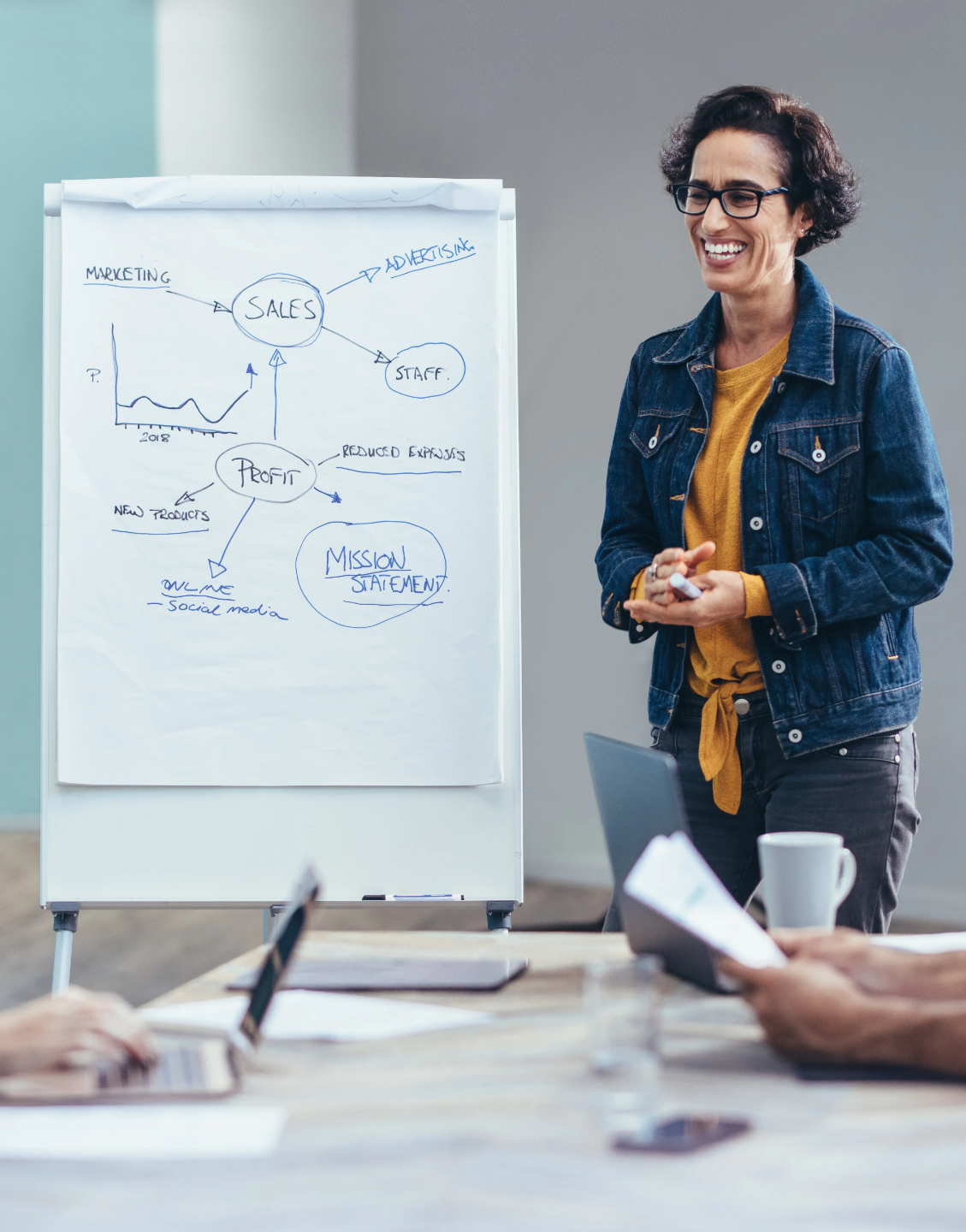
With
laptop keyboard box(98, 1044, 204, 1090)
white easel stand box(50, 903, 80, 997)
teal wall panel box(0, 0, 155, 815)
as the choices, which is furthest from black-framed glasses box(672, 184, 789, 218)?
teal wall panel box(0, 0, 155, 815)

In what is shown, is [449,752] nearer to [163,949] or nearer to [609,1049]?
[609,1049]

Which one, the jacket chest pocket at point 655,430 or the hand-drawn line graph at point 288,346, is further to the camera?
the hand-drawn line graph at point 288,346

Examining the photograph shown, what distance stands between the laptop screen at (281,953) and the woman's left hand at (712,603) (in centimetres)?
88

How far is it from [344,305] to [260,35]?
8.28ft

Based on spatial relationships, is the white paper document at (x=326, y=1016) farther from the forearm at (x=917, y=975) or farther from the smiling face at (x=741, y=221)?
the smiling face at (x=741, y=221)

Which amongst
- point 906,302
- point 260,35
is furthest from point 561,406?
point 260,35

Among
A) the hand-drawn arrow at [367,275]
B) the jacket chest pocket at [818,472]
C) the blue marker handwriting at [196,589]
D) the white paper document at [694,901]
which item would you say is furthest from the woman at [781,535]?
the white paper document at [694,901]

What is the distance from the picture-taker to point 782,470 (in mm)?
1783

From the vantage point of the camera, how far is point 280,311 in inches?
84.9

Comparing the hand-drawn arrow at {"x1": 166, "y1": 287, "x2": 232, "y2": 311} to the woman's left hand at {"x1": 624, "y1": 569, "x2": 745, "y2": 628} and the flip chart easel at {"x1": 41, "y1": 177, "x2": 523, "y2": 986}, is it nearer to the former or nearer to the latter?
the flip chart easel at {"x1": 41, "y1": 177, "x2": 523, "y2": 986}

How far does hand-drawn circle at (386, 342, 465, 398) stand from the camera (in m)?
2.15

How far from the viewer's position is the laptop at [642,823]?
1029mm

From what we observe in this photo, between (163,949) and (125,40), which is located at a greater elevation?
(125,40)

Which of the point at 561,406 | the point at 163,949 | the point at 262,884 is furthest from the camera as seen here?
the point at 561,406
